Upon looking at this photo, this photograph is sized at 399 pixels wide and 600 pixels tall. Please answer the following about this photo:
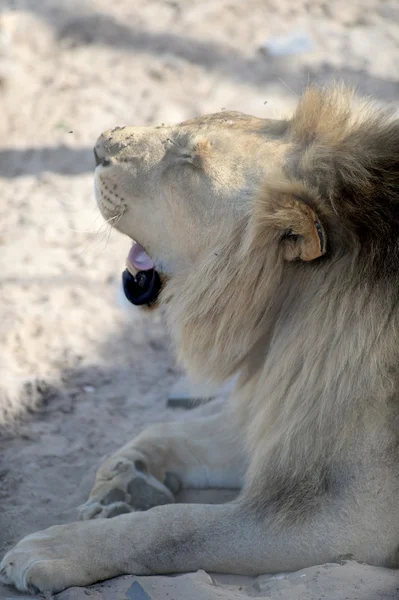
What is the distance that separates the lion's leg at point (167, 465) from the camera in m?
2.52

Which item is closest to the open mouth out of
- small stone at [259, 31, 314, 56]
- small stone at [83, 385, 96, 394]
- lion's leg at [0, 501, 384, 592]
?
lion's leg at [0, 501, 384, 592]

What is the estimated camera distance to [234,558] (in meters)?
2.09

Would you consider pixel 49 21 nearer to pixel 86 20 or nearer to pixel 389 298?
pixel 86 20

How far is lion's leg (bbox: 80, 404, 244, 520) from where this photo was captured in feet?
8.27

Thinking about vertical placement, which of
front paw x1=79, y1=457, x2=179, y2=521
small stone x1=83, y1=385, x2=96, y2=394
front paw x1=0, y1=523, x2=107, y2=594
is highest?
small stone x1=83, y1=385, x2=96, y2=394

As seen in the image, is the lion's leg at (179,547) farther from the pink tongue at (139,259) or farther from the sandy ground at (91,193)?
the pink tongue at (139,259)

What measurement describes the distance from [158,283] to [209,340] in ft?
0.81

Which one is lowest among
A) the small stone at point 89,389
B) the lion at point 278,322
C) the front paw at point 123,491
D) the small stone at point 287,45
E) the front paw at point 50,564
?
the front paw at point 50,564

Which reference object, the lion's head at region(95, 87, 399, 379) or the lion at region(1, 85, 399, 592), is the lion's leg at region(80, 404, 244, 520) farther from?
the lion's head at region(95, 87, 399, 379)

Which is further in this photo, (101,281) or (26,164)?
(26,164)

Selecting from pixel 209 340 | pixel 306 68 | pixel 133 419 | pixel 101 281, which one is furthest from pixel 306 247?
pixel 306 68

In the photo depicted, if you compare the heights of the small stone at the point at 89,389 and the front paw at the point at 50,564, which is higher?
the small stone at the point at 89,389

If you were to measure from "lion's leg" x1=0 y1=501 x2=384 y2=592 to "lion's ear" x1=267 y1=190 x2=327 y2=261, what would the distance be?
1.92 ft

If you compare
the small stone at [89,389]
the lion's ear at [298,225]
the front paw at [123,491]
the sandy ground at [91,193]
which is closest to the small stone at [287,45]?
the sandy ground at [91,193]
